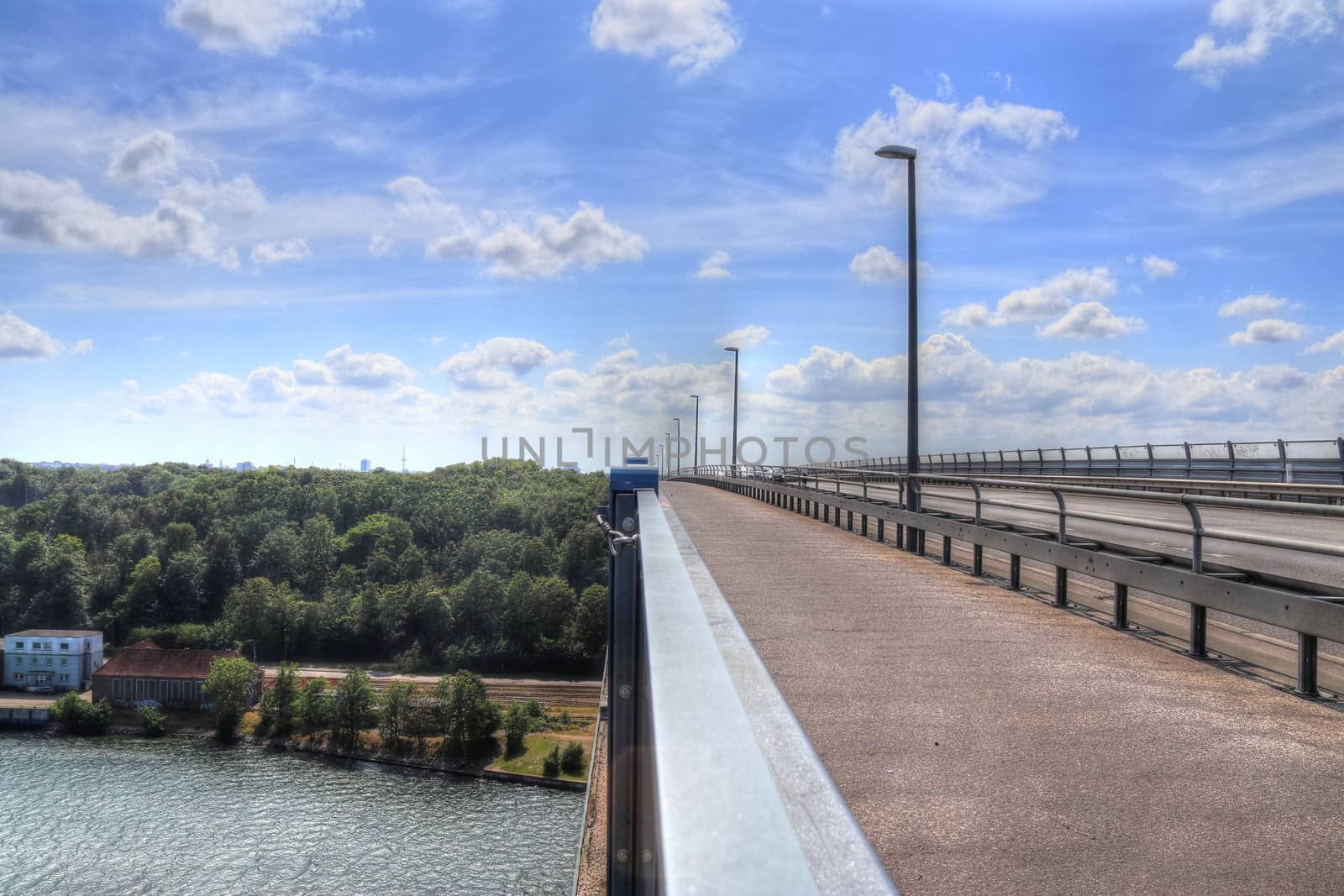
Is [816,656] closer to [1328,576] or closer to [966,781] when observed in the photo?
[966,781]

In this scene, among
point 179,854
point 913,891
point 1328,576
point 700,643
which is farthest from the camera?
point 179,854

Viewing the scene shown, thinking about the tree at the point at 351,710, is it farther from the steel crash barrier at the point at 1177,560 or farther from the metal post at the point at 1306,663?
the metal post at the point at 1306,663

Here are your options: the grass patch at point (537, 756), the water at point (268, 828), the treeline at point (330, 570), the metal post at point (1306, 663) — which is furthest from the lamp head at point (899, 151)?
the treeline at point (330, 570)

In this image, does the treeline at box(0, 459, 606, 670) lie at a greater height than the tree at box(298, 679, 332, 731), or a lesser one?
greater

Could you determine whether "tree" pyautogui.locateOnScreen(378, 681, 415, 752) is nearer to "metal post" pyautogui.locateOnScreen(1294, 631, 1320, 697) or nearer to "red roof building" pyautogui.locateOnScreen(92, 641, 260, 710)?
"red roof building" pyautogui.locateOnScreen(92, 641, 260, 710)

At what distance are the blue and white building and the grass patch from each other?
45.1 metres

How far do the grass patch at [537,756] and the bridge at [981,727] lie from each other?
5407cm

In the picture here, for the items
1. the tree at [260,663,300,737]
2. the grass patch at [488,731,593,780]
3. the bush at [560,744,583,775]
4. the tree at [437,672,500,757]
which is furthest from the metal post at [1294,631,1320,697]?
the tree at [260,663,300,737]

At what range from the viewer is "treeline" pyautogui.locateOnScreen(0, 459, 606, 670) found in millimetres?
91500

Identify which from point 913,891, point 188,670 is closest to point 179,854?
point 188,670

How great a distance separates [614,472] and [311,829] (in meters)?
53.8

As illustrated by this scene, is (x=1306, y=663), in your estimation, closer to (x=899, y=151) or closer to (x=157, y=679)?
(x=899, y=151)

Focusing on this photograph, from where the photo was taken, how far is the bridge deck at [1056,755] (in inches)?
136

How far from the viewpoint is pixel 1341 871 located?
11.0ft
